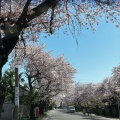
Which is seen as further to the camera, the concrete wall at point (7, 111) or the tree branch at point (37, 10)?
the concrete wall at point (7, 111)

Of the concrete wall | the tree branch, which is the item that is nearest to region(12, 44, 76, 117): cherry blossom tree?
the concrete wall

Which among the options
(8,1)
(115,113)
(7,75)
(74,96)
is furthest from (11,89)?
(74,96)

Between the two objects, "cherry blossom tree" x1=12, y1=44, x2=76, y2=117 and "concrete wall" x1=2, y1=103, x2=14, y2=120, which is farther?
"cherry blossom tree" x1=12, y1=44, x2=76, y2=117

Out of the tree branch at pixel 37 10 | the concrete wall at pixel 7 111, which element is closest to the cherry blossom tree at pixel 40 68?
the concrete wall at pixel 7 111

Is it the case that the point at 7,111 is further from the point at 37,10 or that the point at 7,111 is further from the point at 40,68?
the point at 37,10

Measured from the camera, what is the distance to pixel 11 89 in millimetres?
36688

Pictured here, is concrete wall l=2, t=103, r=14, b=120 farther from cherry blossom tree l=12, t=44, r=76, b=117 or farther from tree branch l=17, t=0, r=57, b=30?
tree branch l=17, t=0, r=57, b=30

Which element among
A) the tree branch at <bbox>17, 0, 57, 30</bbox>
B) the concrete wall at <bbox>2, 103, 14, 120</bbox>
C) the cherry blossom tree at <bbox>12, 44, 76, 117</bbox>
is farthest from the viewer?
the cherry blossom tree at <bbox>12, 44, 76, 117</bbox>

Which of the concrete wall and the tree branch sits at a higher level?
the tree branch

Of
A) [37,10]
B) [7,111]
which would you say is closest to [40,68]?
[7,111]

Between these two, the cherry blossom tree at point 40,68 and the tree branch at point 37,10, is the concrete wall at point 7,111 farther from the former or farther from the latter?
the tree branch at point 37,10

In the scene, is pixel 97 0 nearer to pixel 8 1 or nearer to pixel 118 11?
pixel 118 11

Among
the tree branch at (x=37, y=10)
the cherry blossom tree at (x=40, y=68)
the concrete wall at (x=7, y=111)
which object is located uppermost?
the cherry blossom tree at (x=40, y=68)

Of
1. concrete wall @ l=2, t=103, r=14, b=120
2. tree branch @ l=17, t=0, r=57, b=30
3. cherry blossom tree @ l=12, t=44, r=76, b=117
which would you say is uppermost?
cherry blossom tree @ l=12, t=44, r=76, b=117
